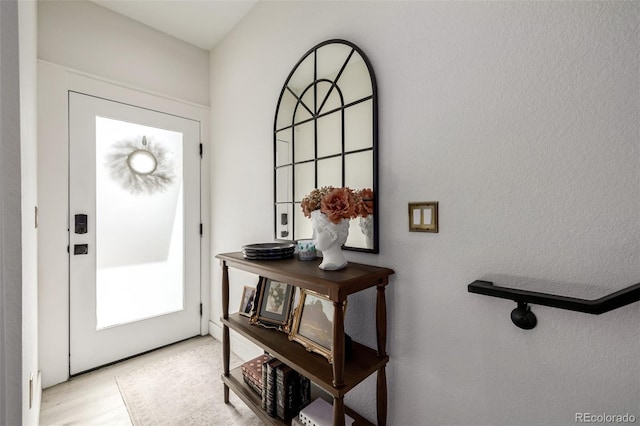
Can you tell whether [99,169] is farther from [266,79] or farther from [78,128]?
[266,79]

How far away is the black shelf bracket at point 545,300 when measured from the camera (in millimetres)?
675

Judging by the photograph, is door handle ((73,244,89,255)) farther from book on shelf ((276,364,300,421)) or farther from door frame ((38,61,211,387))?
book on shelf ((276,364,300,421))

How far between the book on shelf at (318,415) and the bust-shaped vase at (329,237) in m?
0.69

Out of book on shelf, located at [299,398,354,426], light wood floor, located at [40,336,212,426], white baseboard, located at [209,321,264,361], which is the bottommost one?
light wood floor, located at [40,336,212,426]

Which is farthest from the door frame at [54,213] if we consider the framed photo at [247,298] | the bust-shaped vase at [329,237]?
the bust-shaped vase at [329,237]

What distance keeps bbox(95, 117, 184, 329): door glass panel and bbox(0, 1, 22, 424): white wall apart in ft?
5.27

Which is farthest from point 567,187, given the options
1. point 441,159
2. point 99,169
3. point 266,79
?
point 99,169

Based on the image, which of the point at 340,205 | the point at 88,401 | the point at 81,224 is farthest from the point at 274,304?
the point at 81,224

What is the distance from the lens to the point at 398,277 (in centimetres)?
122

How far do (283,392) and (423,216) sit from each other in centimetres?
109

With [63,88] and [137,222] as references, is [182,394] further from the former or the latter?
[63,88]

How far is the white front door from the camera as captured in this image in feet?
6.63

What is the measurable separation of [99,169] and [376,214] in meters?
2.17

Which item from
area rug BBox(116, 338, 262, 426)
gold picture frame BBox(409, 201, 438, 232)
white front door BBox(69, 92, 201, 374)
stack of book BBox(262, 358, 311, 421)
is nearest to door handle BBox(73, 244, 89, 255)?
white front door BBox(69, 92, 201, 374)
